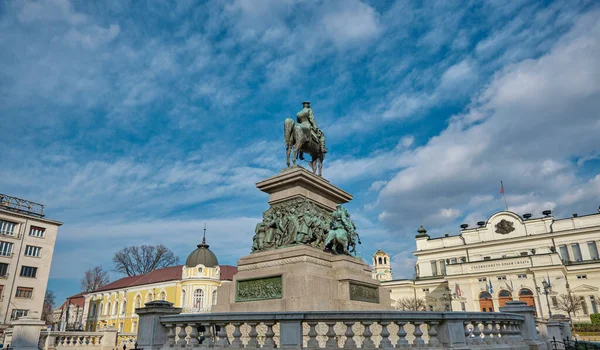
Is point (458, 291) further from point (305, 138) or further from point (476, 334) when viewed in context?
point (476, 334)

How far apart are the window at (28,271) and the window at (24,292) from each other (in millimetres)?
1625

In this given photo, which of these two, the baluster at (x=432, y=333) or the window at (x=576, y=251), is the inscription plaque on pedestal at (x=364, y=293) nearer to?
the baluster at (x=432, y=333)

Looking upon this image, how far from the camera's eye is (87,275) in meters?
90.4

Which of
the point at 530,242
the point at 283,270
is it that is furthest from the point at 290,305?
the point at 530,242

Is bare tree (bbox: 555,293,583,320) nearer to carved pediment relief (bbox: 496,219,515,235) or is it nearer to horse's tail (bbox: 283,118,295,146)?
carved pediment relief (bbox: 496,219,515,235)

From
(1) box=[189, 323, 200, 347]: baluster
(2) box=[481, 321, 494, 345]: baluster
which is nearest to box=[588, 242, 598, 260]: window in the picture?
(2) box=[481, 321, 494, 345]: baluster

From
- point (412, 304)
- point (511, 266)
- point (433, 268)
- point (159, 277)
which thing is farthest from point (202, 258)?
point (511, 266)

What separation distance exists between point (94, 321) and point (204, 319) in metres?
81.2

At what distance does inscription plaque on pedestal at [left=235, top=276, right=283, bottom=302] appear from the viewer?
1223 cm

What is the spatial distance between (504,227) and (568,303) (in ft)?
55.2

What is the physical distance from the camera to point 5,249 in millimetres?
46594

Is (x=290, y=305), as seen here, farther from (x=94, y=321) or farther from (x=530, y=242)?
(x=94, y=321)

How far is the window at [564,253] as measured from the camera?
187ft

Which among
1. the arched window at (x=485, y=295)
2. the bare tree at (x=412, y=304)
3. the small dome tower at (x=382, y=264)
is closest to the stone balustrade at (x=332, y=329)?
the arched window at (x=485, y=295)
